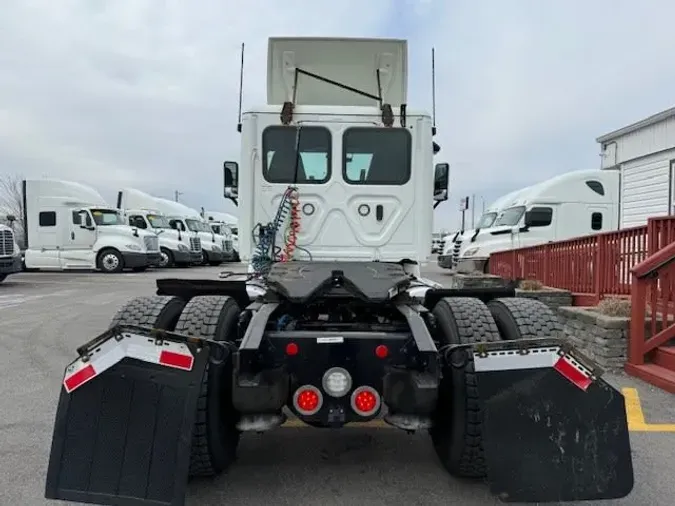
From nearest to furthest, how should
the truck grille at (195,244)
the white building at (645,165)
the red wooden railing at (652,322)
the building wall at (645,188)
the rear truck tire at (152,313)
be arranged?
the rear truck tire at (152,313) → the red wooden railing at (652,322) → the white building at (645,165) → the building wall at (645,188) → the truck grille at (195,244)

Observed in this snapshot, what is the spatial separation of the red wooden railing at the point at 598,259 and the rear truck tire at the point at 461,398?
4317 mm

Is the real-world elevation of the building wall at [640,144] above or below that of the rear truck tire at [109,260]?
above

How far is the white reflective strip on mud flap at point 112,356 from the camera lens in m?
2.53

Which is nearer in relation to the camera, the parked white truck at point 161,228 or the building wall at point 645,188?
the building wall at point 645,188

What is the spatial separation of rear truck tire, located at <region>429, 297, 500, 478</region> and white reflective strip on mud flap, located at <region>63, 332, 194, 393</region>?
1585 mm

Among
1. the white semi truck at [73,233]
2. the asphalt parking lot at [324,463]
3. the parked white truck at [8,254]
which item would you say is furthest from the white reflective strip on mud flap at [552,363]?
the white semi truck at [73,233]

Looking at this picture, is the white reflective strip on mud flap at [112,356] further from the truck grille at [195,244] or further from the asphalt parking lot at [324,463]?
the truck grille at [195,244]

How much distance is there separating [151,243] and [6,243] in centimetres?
676

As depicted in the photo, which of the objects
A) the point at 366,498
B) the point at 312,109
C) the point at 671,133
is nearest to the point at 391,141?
the point at 312,109

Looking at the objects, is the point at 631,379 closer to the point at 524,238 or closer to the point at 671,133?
the point at 524,238

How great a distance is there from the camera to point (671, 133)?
1554 cm

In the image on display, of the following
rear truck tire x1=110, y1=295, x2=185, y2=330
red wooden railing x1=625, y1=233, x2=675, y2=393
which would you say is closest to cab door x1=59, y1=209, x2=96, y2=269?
rear truck tire x1=110, y1=295, x2=185, y2=330

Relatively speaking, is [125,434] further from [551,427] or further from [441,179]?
[441,179]

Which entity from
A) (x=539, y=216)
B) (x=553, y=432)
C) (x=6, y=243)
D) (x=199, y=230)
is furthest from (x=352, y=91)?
(x=199, y=230)
